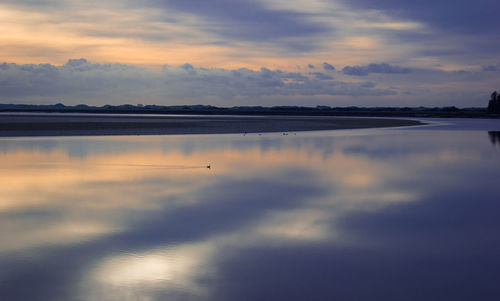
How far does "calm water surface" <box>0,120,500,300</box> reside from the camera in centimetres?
836

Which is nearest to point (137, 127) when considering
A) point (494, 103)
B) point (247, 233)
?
point (247, 233)

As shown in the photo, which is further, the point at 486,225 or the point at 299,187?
the point at 299,187

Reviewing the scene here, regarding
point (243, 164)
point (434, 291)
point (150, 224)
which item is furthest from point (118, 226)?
point (243, 164)

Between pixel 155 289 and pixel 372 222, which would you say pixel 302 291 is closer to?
pixel 155 289

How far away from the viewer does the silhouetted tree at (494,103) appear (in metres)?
177

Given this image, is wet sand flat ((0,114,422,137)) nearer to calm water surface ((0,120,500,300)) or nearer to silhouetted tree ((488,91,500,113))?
calm water surface ((0,120,500,300))

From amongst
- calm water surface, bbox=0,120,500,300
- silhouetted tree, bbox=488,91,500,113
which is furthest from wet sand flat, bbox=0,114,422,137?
silhouetted tree, bbox=488,91,500,113

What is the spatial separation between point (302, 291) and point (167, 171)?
15283 millimetres

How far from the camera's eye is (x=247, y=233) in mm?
11719

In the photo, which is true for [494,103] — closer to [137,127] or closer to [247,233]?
[137,127]

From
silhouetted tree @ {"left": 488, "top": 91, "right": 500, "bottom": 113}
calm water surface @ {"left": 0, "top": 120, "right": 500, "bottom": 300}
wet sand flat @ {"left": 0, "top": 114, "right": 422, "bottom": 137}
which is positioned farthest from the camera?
silhouetted tree @ {"left": 488, "top": 91, "right": 500, "bottom": 113}

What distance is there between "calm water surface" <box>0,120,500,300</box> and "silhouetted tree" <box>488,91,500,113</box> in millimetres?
173720

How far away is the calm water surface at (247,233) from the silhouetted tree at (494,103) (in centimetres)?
17372

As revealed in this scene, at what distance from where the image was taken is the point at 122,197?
16.1 meters
